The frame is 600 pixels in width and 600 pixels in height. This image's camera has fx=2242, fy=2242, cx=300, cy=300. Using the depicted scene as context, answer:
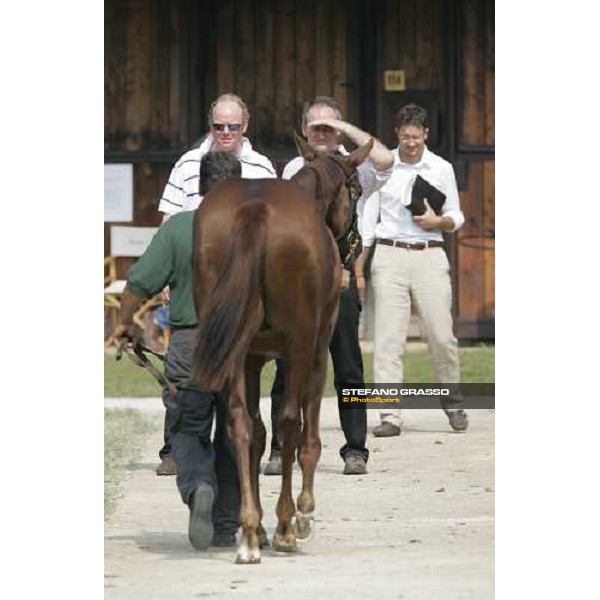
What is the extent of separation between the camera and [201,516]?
8.94 meters

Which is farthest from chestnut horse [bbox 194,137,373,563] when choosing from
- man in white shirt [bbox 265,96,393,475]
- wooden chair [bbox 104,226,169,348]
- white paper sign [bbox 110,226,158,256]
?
white paper sign [bbox 110,226,158,256]

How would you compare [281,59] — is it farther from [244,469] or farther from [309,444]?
[244,469]

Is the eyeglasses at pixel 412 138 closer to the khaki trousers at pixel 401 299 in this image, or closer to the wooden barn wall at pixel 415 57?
the khaki trousers at pixel 401 299

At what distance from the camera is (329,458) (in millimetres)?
12109

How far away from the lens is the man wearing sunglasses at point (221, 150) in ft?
34.6

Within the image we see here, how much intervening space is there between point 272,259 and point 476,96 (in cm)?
1015

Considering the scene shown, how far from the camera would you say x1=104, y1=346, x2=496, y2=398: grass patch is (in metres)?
15.2

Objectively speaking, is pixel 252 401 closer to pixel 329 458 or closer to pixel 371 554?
pixel 371 554

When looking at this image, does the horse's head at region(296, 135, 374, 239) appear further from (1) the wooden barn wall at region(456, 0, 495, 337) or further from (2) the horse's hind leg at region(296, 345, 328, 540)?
(1) the wooden barn wall at region(456, 0, 495, 337)

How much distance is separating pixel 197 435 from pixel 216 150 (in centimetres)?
152

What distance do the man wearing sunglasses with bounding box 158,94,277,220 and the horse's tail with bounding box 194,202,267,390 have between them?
144cm

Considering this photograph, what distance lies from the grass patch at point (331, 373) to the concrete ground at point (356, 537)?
2.35 meters

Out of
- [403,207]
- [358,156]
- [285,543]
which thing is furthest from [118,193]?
[285,543]
